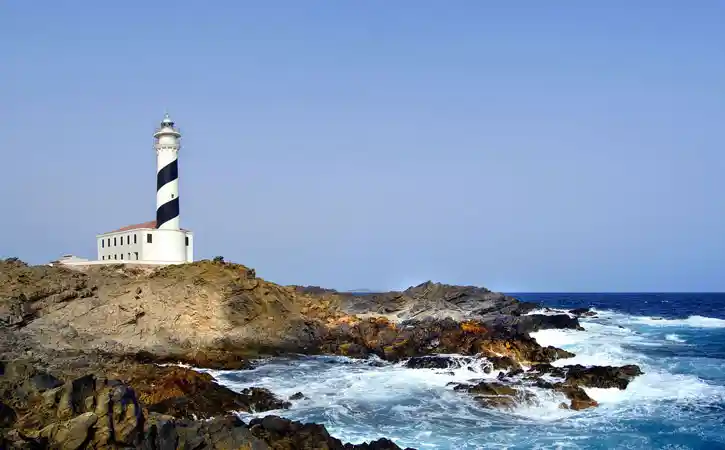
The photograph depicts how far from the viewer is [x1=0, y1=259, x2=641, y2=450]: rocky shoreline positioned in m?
11.9

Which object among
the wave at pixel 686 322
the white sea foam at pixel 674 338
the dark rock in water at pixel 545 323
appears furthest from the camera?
the wave at pixel 686 322

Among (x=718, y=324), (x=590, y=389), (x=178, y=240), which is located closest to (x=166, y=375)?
(x=590, y=389)

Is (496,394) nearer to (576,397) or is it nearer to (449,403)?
(449,403)

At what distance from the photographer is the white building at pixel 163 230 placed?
3956cm

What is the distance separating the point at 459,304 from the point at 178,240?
2170 centimetres

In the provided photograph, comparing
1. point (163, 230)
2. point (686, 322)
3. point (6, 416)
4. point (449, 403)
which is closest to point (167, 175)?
point (163, 230)

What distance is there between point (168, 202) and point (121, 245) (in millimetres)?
4360

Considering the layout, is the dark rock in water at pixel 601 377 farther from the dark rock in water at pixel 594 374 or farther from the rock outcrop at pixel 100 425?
the rock outcrop at pixel 100 425

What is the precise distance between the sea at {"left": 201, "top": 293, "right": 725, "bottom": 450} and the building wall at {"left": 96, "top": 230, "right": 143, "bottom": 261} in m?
15.8

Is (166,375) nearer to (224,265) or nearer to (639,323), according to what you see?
(224,265)

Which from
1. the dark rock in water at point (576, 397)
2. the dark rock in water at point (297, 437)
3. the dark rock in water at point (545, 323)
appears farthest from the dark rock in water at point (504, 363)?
the dark rock in water at point (545, 323)

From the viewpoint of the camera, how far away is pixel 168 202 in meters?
41.0

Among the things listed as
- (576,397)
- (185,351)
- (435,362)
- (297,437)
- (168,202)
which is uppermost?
(168,202)

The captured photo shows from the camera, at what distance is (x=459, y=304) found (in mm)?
48938
